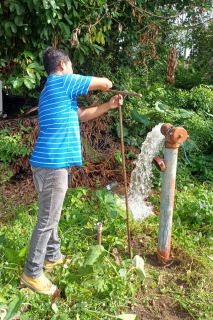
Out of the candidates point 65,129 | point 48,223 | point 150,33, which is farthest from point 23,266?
point 150,33

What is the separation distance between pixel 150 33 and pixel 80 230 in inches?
134

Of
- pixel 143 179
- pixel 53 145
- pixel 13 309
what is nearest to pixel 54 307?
pixel 13 309

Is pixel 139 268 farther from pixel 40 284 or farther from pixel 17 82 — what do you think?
pixel 17 82

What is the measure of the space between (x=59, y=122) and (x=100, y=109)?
355 mm

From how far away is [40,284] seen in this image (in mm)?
2227

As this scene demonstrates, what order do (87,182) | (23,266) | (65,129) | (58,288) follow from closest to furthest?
1. (65,129)
2. (58,288)
3. (23,266)
4. (87,182)

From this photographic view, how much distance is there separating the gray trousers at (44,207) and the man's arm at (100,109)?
415 mm

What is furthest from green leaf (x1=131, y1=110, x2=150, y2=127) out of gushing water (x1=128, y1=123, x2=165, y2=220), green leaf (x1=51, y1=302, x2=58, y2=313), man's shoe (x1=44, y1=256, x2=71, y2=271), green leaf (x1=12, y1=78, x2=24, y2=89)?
green leaf (x1=51, y1=302, x2=58, y2=313)

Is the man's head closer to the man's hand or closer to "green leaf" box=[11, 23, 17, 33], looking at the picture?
the man's hand

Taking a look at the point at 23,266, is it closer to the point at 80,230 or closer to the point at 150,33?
the point at 80,230

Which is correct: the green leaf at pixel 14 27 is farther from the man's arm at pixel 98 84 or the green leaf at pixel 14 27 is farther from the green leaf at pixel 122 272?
the green leaf at pixel 122 272

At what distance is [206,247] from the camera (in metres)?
2.90

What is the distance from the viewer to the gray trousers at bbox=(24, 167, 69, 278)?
213 centimetres

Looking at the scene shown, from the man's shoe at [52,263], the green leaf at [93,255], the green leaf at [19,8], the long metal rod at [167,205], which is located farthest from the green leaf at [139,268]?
the green leaf at [19,8]
